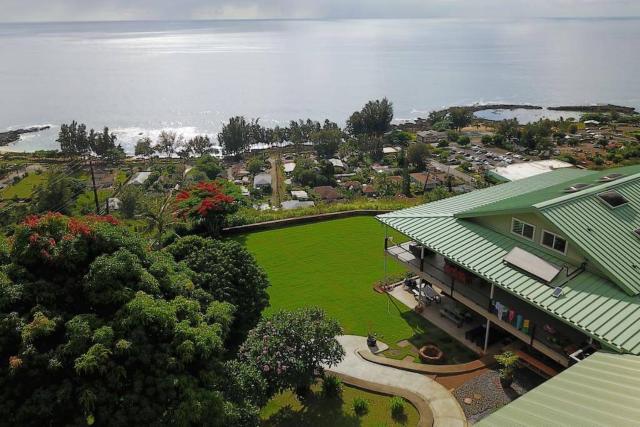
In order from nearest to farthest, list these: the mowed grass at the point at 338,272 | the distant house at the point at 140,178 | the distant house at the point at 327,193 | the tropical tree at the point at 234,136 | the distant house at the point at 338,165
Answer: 1. the mowed grass at the point at 338,272
2. the distant house at the point at 327,193
3. the distant house at the point at 140,178
4. the distant house at the point at 338,165
5. the tropical tree at the point at 234,136

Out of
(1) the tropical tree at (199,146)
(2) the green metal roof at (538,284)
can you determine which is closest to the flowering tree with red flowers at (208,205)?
(2) the green metal roof at (538,284)

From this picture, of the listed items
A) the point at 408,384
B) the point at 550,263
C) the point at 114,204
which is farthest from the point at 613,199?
the point at 114,204

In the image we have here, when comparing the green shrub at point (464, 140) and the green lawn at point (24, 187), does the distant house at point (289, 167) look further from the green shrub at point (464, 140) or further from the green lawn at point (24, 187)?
the green lawn at point (24, 187)

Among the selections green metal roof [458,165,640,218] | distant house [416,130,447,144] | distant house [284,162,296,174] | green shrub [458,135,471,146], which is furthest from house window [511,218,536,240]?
distant house [416,130,447,144]

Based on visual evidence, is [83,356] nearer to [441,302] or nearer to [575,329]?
[575,329]

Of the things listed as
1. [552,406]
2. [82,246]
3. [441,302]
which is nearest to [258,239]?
[441,302]

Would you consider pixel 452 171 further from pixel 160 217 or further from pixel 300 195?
pixel 160 217

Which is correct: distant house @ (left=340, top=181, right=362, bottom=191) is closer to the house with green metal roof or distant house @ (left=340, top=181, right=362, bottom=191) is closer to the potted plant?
the house with green metal roof
